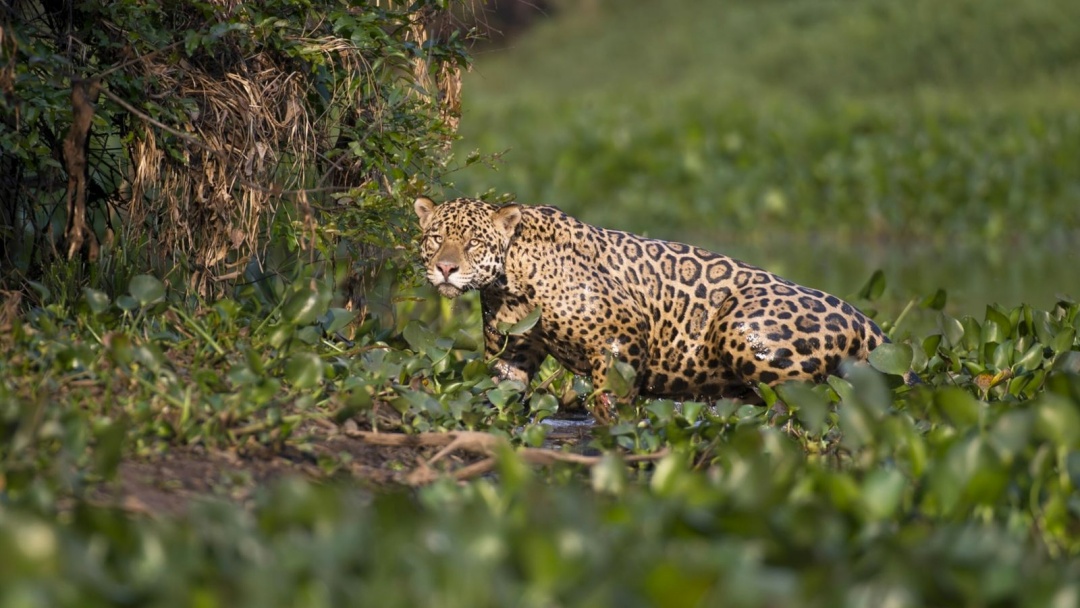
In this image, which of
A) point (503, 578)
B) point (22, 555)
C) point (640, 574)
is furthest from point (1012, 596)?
point (22, 555)

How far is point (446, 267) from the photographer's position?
275 inches

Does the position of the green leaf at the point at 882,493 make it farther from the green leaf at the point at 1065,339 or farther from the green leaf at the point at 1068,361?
the green leaf at the point at 1065,339

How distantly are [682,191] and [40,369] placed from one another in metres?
17.0

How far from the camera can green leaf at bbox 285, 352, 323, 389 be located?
5859 mm

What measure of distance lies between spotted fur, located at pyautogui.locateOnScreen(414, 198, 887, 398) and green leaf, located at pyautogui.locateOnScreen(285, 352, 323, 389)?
128 cm

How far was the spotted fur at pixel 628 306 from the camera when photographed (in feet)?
23.6

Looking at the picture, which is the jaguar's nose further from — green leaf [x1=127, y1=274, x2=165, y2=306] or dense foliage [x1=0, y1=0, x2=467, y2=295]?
green leaf [x1=127, y1=274, x2=165, y2=306]

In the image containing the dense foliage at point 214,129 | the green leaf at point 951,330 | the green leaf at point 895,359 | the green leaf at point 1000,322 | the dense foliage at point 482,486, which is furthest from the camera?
the green leaf at point 951,330

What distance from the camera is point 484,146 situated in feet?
77.4

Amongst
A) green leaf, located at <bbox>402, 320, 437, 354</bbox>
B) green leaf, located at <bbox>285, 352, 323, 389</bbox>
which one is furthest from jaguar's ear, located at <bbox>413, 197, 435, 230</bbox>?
green leaf, located at <bbox>285, 352, 323, 389</bbox>

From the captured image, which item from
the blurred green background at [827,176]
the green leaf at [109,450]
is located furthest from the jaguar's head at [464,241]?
the blurred green background at [827,176]

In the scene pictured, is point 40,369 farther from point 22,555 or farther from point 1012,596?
point 1012,596

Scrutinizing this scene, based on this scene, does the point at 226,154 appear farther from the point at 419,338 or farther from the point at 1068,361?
Result: the point at 1068,361

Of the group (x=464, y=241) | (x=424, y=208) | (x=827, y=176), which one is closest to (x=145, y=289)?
(x=464, y=241)
